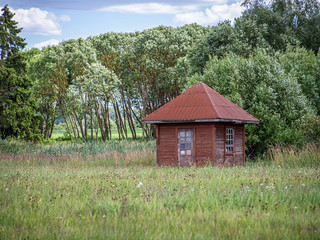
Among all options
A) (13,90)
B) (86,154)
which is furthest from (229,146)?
(13,90)

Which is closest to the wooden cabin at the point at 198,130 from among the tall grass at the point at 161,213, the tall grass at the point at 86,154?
the tall grass at the point at 86,154

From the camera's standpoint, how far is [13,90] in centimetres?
3938

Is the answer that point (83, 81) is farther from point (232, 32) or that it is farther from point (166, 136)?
point (166, 136)

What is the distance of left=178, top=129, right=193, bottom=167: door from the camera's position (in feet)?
66.6

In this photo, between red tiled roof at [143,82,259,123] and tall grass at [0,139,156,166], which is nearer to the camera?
red tiled roof at [143,82,259,123]

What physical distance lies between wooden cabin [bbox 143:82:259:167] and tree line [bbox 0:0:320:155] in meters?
4.89

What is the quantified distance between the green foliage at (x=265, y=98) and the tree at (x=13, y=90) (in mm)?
19712

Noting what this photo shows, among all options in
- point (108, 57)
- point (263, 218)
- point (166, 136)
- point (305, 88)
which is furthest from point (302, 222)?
point (108, 57)

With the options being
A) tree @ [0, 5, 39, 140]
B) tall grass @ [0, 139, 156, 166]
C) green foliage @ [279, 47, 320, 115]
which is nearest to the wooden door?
tall grass @ [0, 139, 156, 166]

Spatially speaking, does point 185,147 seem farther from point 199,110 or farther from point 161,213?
point 161,213

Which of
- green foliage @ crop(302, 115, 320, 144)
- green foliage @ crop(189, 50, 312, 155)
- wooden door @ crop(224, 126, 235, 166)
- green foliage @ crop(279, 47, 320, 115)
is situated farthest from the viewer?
green foliage @ crop(279, 47, 320, 115)

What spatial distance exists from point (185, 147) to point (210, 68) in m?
10.7

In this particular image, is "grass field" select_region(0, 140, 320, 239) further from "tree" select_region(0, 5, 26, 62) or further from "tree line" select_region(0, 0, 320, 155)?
"tree" select_region(0, 5, 26, 62)

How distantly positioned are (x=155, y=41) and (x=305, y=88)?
19.9 m
